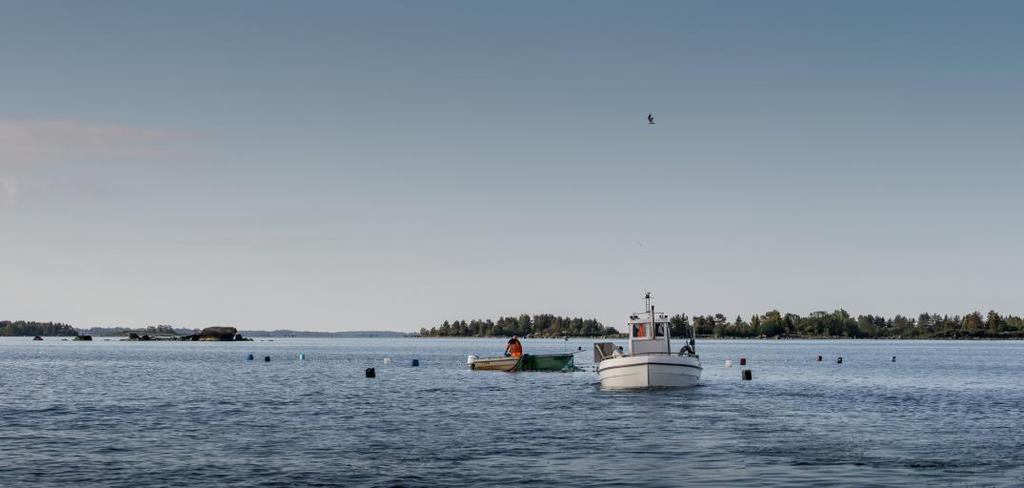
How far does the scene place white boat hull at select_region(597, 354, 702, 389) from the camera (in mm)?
65938

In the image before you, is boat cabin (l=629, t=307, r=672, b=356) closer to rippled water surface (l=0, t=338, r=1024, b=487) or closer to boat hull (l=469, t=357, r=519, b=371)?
rippled water surface (l=0, t=338, r=1024, b=487)

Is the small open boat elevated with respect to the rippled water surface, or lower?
elevated

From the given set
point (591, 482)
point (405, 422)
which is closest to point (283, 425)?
point (405, 422)

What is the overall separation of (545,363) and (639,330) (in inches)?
1257

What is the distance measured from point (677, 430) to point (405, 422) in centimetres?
1298

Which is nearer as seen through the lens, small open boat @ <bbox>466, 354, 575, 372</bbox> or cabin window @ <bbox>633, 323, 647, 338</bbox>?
cabin window @ <bbox>633, 323, 647, 338</bbox>

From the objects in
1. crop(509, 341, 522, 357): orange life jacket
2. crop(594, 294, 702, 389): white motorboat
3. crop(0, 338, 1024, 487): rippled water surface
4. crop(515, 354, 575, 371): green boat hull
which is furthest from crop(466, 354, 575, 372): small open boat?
crop(594, 294, 702, 389): white motorboat

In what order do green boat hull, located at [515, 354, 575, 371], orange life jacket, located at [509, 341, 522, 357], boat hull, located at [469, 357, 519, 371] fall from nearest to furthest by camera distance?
green boat hull, located at [515, 354, 575, 371]
boat hull, located at [469, 357, 519, 371]
orange life jacket, located at [509, 341, 522, 357]

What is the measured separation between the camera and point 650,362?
65625mm

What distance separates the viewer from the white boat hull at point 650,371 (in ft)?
216

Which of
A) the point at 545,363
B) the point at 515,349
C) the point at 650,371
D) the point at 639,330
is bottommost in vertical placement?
the point at 650,371

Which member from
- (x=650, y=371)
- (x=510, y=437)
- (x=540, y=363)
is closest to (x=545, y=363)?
(x=540, y=363)

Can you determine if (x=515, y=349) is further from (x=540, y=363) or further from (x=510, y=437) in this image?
(x=510, y=437)

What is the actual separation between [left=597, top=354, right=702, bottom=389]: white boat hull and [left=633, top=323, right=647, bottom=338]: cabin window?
347 cm
